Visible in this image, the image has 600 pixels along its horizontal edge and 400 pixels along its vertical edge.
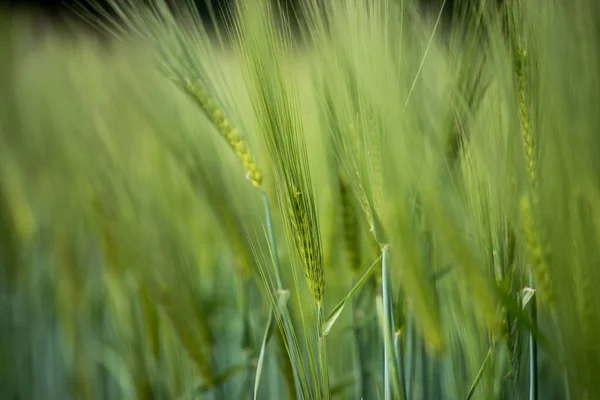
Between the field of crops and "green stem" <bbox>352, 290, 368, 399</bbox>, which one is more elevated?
the field of crops

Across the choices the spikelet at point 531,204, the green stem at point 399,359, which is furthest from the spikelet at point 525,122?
the green stem at point 399,359

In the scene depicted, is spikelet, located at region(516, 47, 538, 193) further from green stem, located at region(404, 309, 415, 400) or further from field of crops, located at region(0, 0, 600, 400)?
green stem, located at region(404, 309, 415, 400)

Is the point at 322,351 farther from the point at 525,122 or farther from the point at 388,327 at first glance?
the point at 525,122

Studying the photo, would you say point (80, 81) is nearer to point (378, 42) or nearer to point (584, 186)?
point (378, 42)

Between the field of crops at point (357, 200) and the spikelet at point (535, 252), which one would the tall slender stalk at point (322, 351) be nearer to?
the field of crops at point (357, 200)

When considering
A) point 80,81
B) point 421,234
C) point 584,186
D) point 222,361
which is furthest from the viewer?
point 80,81

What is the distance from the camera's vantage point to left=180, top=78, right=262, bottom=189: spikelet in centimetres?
37

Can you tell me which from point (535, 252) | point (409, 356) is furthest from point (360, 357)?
point (535, 252)

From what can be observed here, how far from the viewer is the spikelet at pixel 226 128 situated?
372 millimetres

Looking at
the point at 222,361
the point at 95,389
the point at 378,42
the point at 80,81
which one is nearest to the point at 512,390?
the point at 378,42

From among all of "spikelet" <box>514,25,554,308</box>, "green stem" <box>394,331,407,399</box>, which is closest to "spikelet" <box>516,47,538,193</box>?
"spikelet" <box>514,25,554,308</box>

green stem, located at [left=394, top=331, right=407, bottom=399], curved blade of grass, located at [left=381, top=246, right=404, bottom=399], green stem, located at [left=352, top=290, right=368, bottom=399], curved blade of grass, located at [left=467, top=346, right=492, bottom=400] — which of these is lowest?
green stem, located at [left=352, top=290, right=368, bottom=399]

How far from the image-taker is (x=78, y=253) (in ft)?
2.30

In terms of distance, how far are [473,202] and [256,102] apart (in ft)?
0.47
